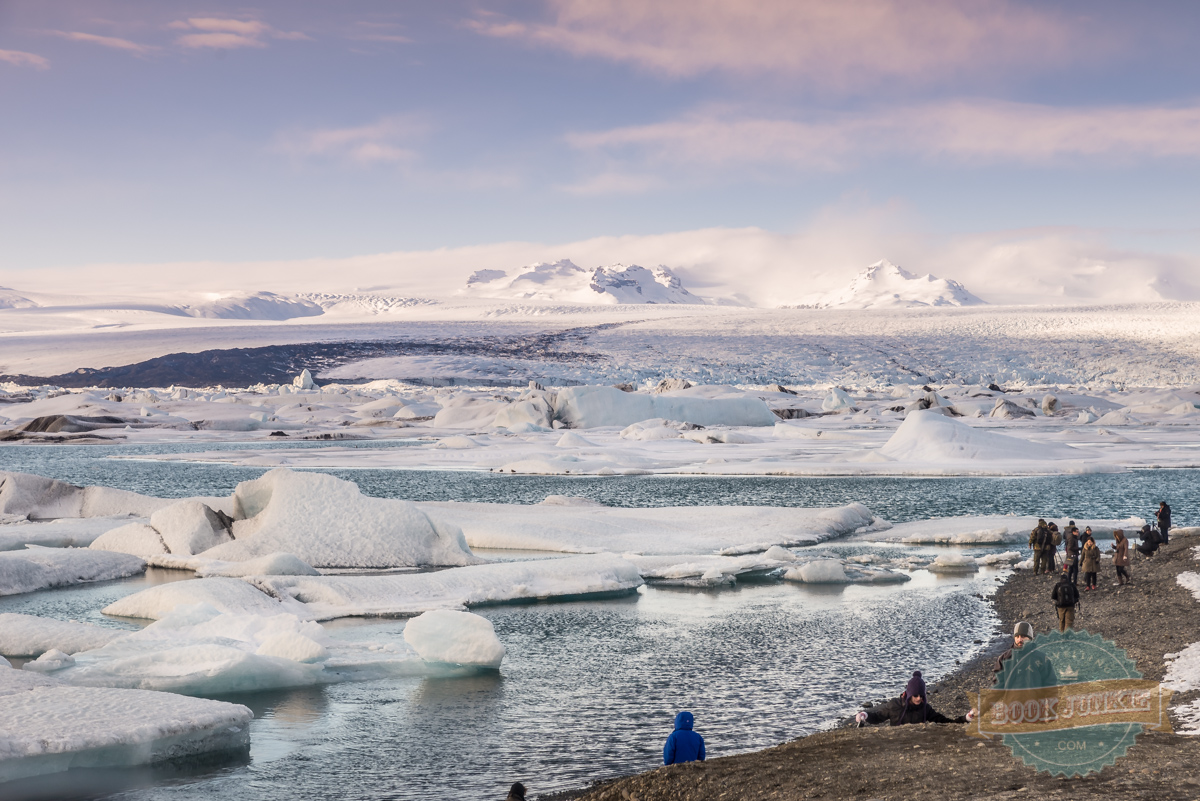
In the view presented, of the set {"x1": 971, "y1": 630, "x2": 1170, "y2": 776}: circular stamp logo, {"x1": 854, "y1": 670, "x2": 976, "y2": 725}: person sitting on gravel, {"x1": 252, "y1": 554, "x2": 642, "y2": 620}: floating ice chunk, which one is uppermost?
{"x1": 971, "y1": 630, "x2": 1170, "y2": 776}: circular stamp logo

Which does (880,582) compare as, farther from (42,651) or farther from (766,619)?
(42,651)

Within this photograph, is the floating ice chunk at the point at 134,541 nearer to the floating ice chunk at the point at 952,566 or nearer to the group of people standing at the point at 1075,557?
the floating ice chunk at the point at 952,566

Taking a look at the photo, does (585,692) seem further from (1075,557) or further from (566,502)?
(566,502)

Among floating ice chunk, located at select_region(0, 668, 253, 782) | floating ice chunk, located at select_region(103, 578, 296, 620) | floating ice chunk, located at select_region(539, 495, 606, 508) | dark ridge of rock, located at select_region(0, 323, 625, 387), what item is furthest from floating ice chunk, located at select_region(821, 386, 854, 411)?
floating ice chunk, located at select_region(0, 668, 253, 782)

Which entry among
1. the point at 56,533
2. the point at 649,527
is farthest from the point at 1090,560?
the point at 56,533

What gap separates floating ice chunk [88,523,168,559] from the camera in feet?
62.4

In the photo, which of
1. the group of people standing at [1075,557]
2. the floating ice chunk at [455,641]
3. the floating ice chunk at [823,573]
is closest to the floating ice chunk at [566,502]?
the floating ice chunk at [823,573]

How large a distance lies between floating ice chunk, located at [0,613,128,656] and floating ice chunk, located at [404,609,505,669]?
3.45 metres

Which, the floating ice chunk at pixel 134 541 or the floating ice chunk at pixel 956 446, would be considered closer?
the floating ice chunk at pixel 134 541

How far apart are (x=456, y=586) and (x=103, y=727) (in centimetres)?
786

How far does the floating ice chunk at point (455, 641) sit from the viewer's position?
1162 centimetres

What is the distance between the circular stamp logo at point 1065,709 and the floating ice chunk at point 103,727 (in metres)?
6.23

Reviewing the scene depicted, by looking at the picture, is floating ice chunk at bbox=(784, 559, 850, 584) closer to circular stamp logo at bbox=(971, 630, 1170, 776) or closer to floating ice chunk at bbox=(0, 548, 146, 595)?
circular stamp logo at bbox=(971, 630, 1170, 776)

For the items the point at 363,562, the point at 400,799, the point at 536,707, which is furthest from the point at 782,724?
the point at 363,562
